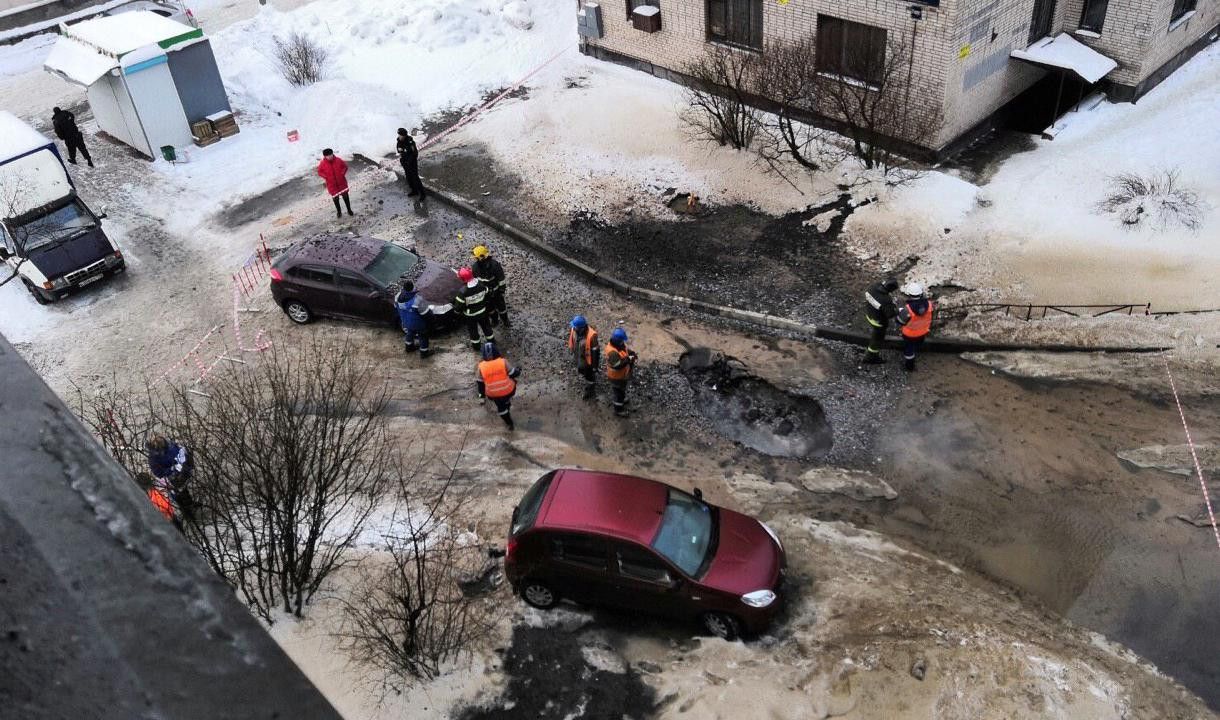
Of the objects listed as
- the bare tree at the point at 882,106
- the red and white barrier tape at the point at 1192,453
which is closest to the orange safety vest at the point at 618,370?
the red and white barrier tape at the point at 1192,453

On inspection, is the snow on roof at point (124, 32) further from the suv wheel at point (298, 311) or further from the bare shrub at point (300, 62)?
the suv wheel at point (298, 311)

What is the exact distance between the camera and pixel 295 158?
21.0m

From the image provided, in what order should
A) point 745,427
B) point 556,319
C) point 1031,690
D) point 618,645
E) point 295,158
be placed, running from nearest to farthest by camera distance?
point 1031,690, point 618,645, point 745,427, point 556,319, point 295,158

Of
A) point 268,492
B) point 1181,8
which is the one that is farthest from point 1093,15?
point 268,492

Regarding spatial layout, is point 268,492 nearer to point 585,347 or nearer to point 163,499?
point 163,499

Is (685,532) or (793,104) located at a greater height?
(793,104)

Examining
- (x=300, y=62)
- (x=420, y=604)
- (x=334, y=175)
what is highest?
(x=300, y=62)

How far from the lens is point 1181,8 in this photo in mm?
19484

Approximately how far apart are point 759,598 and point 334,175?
12.4 meters

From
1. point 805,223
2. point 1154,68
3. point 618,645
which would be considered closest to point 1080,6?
point 1154,68

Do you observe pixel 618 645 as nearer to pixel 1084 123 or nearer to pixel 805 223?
pixel 805 223

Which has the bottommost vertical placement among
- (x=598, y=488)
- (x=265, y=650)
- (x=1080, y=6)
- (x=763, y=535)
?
(x=763, y=535)

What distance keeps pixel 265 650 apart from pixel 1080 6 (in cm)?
2131

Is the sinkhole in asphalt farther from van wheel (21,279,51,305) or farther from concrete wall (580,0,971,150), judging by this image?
van wheel (21,279,51,305)
